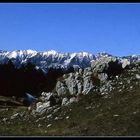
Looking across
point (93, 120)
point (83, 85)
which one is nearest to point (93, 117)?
point (93, 120)

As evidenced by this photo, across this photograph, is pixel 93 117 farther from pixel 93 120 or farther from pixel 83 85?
pixel 83 85

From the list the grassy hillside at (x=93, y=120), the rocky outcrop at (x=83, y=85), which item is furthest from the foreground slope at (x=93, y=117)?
the rocky outcrop at (x=83, y=85)

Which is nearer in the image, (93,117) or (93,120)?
(93,120)

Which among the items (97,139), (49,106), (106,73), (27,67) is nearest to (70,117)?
(49,106)

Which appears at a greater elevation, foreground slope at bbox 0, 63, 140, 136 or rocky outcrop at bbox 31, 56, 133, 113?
rocky outcrop at bbox 31, 56, 133, 113

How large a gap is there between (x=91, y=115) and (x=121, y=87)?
736 cm

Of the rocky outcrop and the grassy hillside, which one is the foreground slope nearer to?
the grassy hillside

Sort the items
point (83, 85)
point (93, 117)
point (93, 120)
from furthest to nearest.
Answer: point (83, 85), point (93, 117), point (93, 120)

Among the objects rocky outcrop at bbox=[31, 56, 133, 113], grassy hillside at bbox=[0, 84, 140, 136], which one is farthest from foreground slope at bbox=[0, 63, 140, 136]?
rocky outcrop at bbox=[31, 56, 133, 113]

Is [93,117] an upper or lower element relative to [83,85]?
lower

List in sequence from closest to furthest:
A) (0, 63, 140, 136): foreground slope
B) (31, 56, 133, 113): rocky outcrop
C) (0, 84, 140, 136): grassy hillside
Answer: (0, 84, 140, 136): grassy hillside
(0, 63, 140, 136): foreground slope
(31, 56, 133, 113): rocky outcrop

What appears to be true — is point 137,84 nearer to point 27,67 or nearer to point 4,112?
point 4,112

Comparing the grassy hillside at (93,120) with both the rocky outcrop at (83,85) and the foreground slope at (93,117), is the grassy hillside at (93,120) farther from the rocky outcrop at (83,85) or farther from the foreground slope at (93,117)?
the rocky outcrop at (83,85)

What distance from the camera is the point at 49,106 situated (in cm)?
3534
